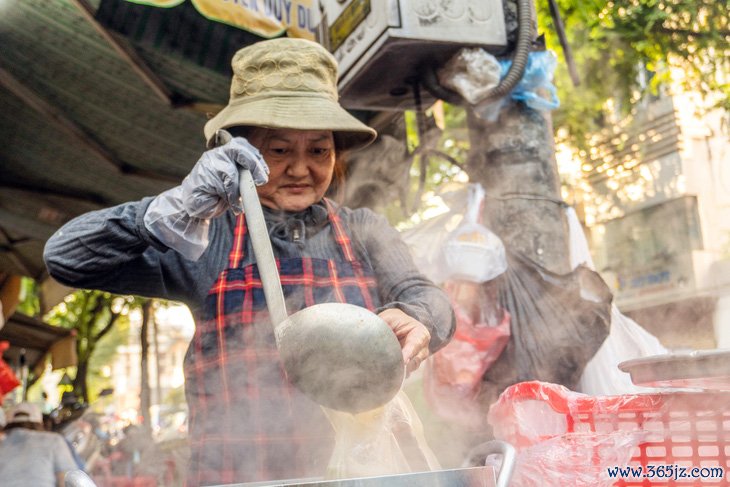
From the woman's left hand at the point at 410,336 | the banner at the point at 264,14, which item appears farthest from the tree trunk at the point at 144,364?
the woman's left hand at the point at 410,336

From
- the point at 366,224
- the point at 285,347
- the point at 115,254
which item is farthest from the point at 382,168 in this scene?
the point at 285,347

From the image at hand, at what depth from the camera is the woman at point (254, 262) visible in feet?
6.34

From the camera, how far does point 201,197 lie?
1.87 metres

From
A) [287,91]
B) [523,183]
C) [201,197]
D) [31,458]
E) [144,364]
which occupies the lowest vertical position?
[31,458]

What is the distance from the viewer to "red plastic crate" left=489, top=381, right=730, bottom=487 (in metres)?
1.52

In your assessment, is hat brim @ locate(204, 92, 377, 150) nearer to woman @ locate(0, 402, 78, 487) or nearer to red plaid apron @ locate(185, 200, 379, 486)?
red plaid apron @ locate(185, 200, 379, 486)

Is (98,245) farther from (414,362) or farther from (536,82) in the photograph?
(536,82)

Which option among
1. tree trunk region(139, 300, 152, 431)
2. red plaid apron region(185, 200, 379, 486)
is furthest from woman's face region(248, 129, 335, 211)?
tree trunk region(139, 300, 152, 431)

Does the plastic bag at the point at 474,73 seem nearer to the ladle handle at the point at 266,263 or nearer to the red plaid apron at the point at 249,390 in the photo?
the red plaid apron at the point at 249,390

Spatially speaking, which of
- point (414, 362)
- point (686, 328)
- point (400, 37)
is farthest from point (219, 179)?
point (686, 328)

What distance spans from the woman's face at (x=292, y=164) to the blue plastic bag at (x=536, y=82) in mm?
1271

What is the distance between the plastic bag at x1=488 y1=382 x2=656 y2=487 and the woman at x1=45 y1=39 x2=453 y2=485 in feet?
0.92

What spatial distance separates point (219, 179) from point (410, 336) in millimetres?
628

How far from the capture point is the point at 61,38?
3.96 metres
